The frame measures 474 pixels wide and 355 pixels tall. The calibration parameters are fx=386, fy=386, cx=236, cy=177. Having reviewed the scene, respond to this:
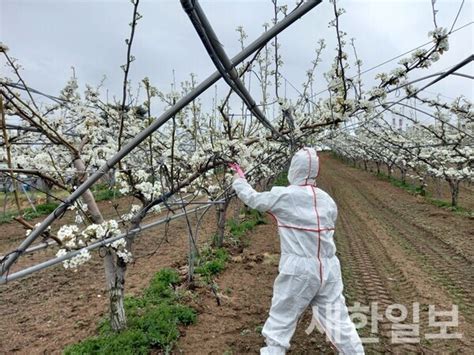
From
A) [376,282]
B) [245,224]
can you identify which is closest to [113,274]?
[376,282]

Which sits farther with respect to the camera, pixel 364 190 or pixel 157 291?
pixel 364 190

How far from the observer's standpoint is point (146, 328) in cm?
414

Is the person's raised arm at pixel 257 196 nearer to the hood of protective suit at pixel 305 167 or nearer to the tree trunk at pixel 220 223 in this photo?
the hood of protective suit at pixel 305 167

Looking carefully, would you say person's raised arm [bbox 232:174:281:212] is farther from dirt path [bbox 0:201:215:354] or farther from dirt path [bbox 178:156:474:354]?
dirt path [bbox 178:156:474:354]

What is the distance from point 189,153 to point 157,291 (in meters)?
2.25

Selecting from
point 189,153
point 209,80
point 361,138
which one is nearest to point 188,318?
point 189,153

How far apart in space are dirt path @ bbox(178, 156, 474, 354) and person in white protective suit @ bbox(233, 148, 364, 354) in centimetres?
81

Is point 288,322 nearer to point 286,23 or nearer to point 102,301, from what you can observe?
→ point 286,23

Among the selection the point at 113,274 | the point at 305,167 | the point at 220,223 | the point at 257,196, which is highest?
the point at 305,167

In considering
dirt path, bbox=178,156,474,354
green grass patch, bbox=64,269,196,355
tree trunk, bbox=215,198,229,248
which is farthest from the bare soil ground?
tree trunk, bbox=215,198,229,248

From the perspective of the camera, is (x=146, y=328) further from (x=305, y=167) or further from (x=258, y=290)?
(x=305, y=167)

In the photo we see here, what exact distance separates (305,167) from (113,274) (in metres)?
2.21

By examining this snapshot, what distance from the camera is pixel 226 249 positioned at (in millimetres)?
7637

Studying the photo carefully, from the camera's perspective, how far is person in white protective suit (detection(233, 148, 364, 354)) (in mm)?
3211
